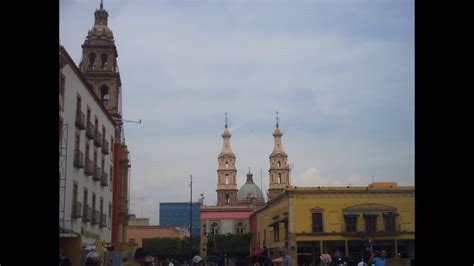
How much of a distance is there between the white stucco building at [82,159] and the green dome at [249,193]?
53328mm

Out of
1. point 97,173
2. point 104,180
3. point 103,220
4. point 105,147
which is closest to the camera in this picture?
point 97,173

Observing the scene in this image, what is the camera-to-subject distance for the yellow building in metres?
39.2

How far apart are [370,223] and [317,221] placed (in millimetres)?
3608

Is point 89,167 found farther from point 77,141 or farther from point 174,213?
point 174,213

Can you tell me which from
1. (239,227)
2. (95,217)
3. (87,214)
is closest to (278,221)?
(95,217)

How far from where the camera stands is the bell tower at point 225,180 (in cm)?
A: 8200

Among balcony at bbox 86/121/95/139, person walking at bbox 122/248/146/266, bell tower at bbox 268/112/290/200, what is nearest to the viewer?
person walking at bbox 122/248/146/266

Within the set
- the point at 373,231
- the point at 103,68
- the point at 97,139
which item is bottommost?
the point at 373,231

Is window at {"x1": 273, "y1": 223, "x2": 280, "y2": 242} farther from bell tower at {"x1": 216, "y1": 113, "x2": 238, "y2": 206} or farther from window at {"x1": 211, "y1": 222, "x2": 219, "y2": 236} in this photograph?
bell tower at {"x1": 216, "y1": 113, "x2": 238, "y2": 206}

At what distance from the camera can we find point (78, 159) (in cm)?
2128

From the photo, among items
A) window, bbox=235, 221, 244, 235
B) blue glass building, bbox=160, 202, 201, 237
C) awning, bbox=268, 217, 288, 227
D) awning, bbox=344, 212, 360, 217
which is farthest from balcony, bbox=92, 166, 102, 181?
blue glass building, bbox=160, 202, 201, 237
